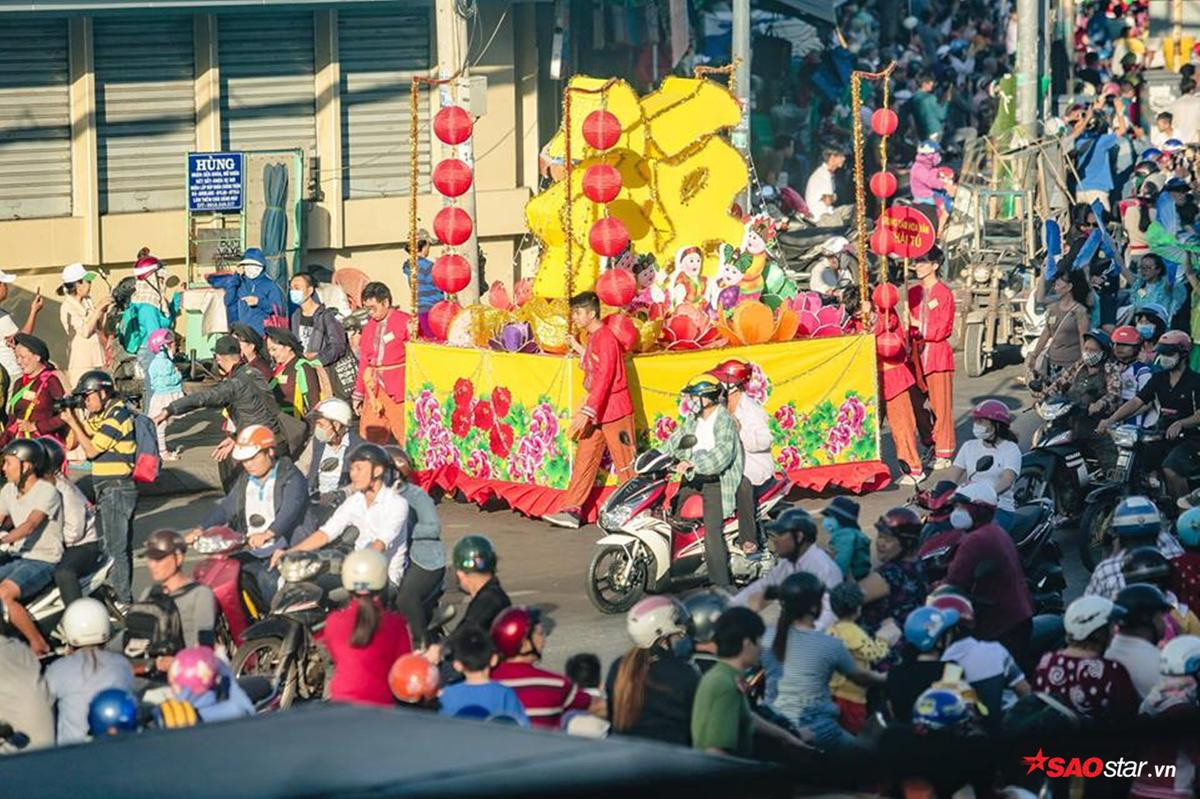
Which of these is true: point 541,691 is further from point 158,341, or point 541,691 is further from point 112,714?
point 158,341

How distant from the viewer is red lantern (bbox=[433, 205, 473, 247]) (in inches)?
687

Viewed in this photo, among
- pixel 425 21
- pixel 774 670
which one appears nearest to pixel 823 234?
pixel 425 21

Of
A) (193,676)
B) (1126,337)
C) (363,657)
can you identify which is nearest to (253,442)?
(363,657)

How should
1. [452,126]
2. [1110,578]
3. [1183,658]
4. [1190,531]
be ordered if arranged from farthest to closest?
[452,126] < [1190,531] < [1110,578] < [1183,658]

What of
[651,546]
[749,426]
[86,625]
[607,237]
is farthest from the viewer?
[607,237]

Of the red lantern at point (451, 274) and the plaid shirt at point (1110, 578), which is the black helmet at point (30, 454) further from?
the plaid shirt at point (1110, 578)

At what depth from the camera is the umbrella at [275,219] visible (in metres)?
23.5

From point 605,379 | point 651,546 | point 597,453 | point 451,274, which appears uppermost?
point 451,274

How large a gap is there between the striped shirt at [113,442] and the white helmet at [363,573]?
373 cm

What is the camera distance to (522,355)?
16.5 m

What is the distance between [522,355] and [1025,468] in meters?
3.77

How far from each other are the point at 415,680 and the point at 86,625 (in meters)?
1.55

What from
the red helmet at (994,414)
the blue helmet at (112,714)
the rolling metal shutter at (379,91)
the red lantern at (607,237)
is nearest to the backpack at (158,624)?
the blue helmet at (112,714)

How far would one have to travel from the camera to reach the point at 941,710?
8.41 m
